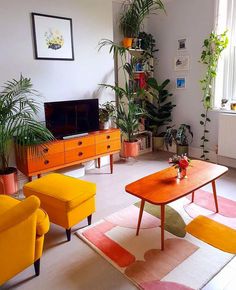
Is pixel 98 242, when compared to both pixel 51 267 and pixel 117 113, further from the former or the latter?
pixel 117 113

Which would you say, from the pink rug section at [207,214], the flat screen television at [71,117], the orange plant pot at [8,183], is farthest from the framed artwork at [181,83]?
the orange plant pot at [8,183]

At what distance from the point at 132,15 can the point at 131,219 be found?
2996 mm

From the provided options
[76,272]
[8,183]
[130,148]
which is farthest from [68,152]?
[76,272]

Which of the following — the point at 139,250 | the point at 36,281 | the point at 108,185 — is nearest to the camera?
the point at 36,281

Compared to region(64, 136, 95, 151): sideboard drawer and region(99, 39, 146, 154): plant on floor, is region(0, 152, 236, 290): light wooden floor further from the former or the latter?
region(99, 39, 146, 154): plant on floor

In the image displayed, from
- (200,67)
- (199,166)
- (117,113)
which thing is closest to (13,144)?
(117,113)

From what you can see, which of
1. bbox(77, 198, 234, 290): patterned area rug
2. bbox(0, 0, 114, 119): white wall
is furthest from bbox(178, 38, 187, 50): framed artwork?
bbox(77, 198, 234, 290): patterned area rug

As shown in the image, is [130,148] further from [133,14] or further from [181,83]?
[133,14]

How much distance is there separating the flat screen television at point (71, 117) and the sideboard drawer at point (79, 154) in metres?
0.23

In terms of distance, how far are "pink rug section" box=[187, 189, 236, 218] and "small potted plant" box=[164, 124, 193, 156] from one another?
1371mm

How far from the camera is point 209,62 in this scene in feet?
12.3

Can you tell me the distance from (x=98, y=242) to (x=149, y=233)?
45cm

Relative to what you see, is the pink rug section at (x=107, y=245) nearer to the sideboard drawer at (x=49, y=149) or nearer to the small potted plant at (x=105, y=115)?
the sideboard drawer at (x=49, y=149)

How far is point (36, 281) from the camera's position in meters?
1.74
